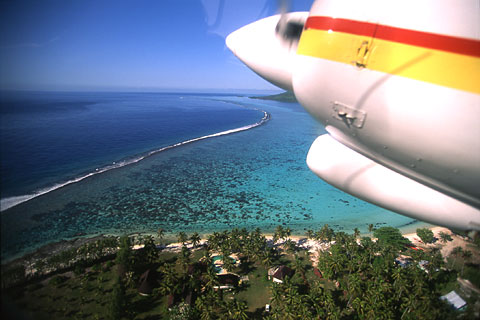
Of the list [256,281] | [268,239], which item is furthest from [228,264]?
[268,239]

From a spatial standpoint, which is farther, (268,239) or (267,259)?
(268,239)

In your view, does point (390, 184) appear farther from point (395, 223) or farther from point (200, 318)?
point (395, 223)

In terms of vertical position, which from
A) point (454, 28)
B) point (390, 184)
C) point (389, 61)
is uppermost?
point (454, 28)

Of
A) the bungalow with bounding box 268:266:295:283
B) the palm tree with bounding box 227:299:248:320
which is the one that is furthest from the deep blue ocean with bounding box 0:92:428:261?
the palm tree with bounding box 227:299:248:320

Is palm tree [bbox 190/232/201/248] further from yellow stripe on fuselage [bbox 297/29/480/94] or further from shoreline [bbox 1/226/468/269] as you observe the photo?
yellow stripe on fuselage [bbox 297/29/480/94]

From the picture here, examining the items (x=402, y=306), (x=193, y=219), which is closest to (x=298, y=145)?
(x=193, y=219)

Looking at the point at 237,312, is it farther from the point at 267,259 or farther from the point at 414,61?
the point at 414,61
